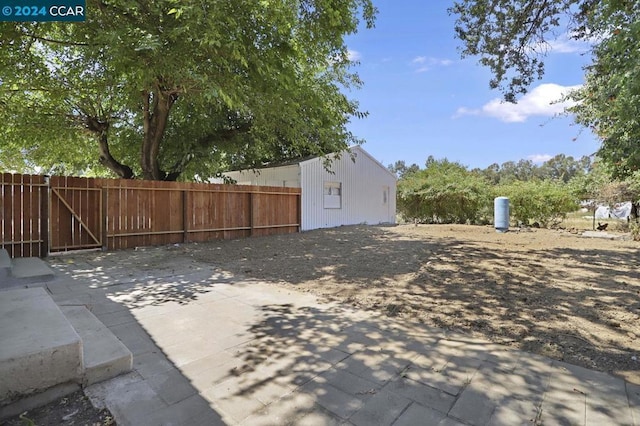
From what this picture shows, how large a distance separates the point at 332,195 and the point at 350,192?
121cm

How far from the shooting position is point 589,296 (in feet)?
13.7

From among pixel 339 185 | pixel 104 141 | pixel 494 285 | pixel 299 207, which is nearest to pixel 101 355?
pixel 494 285

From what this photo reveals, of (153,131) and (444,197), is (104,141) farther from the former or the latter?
(444,197)

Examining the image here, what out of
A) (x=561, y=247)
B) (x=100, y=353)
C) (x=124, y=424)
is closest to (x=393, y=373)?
(x=124, y=424)

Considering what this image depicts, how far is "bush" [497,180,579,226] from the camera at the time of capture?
14297 millimetres

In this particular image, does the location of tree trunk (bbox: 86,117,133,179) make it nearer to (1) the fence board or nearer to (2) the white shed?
(1) the fence board

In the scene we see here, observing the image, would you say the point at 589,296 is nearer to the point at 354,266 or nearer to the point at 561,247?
the point at 354,266

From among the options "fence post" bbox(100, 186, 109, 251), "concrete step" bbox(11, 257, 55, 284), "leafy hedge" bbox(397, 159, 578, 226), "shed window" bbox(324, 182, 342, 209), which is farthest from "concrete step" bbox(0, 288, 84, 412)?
"leafy hedge" bbox(397, 159, 578, 226)

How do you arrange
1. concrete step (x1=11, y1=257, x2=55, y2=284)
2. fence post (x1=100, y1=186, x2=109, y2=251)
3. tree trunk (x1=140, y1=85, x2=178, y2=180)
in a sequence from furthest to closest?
tree trunk (x1=140, y1=85, x2=178, y2=180)
fence post (x1=100, y1=186, x2=109, y2=251)
concrete step (x1=11, y1=257, x2=55, y2=284)

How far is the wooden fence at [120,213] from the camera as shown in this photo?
6.89m

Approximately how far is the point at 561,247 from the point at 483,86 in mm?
4522

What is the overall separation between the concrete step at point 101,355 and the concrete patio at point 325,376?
0.22 ft

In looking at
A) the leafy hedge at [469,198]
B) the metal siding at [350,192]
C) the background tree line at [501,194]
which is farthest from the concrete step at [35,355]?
the leafy hedge at [469,198]

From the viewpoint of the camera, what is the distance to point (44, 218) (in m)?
7.12
